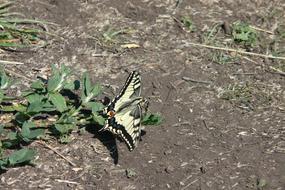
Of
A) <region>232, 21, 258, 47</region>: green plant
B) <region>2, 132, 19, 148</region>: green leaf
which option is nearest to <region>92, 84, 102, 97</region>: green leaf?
<region>2, 132, 19, 148</region>: green leaf

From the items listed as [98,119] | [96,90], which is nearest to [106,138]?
[98,119]

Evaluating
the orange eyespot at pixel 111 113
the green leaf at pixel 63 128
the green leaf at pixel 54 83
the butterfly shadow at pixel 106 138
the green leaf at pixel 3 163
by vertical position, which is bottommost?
the butterfly shadow at pixel 106 138

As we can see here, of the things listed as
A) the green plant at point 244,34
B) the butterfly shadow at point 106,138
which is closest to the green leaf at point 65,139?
the butterfly shadow at point 106,138

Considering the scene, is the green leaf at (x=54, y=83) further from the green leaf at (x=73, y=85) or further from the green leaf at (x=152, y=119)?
the green leaf at (x=152, y=119)

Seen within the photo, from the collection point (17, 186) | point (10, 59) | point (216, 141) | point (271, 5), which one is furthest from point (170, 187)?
point (271, 5)

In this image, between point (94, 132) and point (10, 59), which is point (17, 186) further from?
point (10, 59)

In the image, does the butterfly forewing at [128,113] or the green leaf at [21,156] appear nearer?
the green leaf at [21,156]

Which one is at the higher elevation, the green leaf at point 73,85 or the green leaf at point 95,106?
the green leaf at point 73,85
